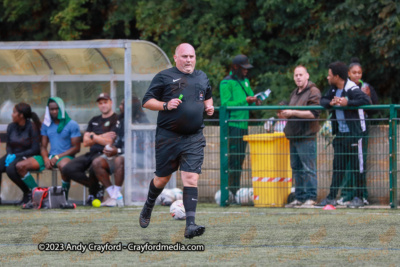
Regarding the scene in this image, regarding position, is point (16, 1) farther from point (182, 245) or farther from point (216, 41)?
point (182, 245)

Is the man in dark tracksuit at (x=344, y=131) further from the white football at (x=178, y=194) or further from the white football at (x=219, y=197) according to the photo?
the white football at (x=178, y=194)

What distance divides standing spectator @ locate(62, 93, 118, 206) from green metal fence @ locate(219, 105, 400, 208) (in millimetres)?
1690

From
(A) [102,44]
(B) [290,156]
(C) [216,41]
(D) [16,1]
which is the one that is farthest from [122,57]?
(D) [16,1]

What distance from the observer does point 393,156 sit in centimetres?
1209

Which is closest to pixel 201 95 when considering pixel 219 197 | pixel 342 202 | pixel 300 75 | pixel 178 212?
pixel 178 212

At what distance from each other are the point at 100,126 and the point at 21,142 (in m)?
1.38

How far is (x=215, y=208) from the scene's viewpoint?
12281mm

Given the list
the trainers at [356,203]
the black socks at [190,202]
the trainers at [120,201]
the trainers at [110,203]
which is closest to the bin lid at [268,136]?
the trainers at [356,203]

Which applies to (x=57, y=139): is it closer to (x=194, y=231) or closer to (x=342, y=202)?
(x=342, y=202)

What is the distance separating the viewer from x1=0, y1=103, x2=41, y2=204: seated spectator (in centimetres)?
1351

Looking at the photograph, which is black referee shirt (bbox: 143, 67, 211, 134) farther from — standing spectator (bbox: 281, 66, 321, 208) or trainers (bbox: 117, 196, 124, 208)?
trainers (bbox: 117, 196, 124, 208)

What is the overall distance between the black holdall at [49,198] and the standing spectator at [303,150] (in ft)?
11.4

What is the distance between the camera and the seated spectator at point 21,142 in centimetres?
1351

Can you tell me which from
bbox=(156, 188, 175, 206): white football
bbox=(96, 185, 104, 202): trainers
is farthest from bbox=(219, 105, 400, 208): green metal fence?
bbox=(96, 185, 104, 202): trainers
